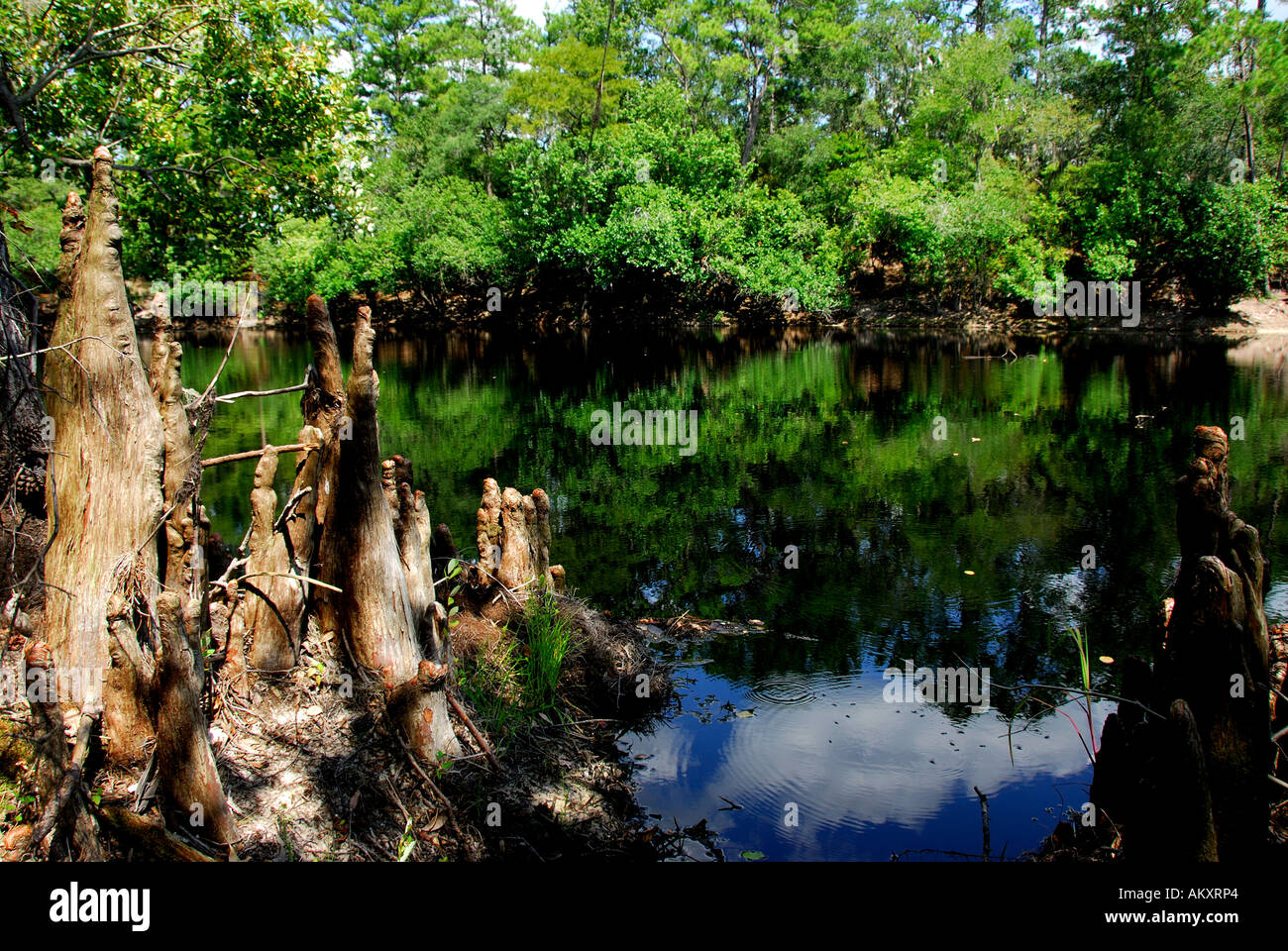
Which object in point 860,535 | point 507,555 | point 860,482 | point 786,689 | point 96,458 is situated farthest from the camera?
point 860,482

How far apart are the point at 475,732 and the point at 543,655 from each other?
1440mm

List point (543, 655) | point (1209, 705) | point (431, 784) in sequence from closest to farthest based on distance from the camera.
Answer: point (1209, 705), point (431, 784), point (543, 655)

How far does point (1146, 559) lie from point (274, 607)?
403 inches

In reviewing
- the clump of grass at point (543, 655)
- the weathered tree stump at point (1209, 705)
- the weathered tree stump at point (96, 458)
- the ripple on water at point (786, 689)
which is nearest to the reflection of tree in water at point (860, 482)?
the ripple on water at point (786, 689)

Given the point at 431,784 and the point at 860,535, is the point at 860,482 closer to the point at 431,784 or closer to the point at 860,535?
the point at 860,535

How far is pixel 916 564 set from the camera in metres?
10.9

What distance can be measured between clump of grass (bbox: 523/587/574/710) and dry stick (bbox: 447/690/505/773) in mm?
973

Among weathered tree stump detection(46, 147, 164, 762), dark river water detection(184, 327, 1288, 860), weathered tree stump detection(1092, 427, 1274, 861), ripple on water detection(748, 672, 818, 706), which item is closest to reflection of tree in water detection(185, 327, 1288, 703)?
dark river water detection(184, 327, 1288, 860)

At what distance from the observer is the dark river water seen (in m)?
6.32

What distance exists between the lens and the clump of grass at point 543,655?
661cm

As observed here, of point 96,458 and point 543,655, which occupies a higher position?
point 96,458

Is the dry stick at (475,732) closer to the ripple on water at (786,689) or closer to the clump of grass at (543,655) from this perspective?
the clump of grass at (543,655)

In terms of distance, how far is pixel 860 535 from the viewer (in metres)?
12.2

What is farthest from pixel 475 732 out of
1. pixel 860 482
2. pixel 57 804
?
pixel 860 482
